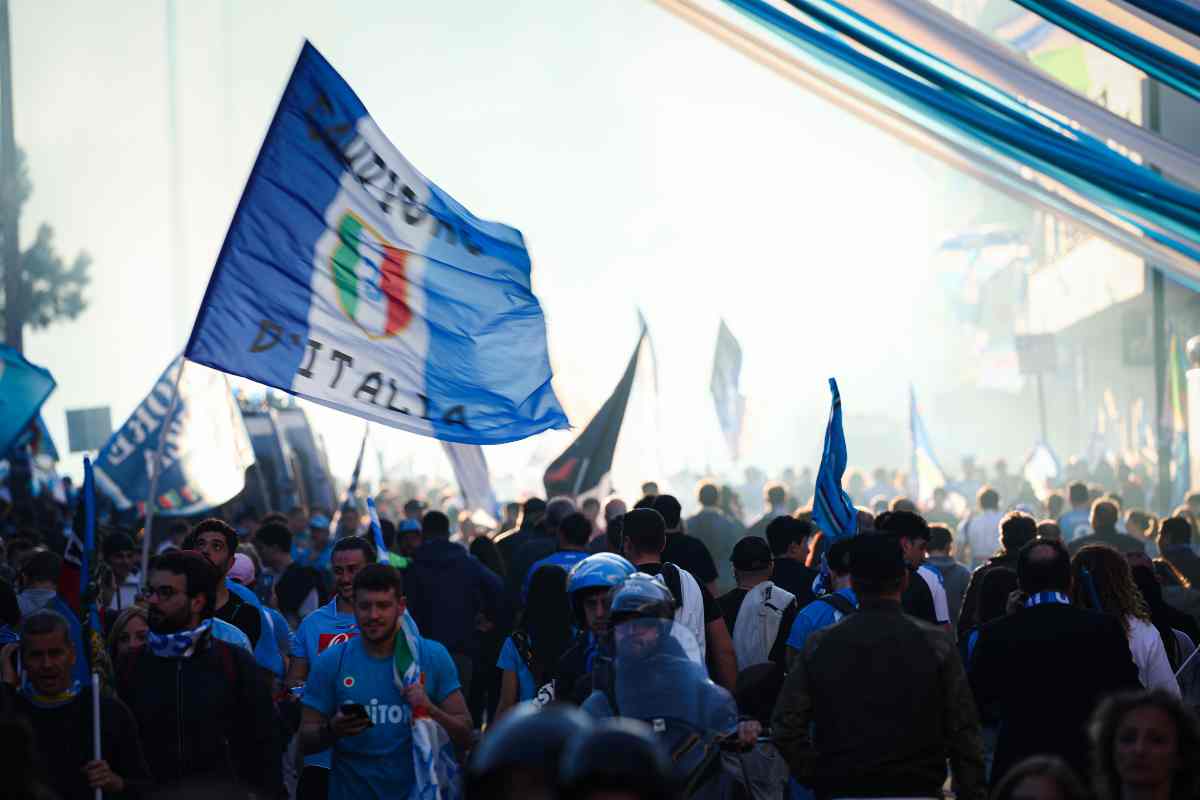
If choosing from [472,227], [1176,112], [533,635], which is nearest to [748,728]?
[533,635]

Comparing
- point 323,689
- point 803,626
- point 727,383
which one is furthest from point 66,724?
point 727,383

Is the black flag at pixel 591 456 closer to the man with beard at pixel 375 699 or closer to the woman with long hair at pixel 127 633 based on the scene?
the woman with long hair at pixel 127 633

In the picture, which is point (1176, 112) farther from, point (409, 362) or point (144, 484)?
point (409, 362)

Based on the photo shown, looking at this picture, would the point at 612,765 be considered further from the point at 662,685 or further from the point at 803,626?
the point at 803,626

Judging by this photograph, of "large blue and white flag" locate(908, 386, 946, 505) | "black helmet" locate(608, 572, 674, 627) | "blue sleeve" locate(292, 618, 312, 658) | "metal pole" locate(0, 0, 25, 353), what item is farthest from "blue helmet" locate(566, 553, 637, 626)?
"metal pole" locate(0, 0, 25, 353)

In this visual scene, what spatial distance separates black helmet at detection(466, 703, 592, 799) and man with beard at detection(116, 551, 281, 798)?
3.25 meters

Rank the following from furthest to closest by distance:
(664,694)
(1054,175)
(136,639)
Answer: (1054,175) → (136,639) → (664,694)

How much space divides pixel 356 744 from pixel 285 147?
3756mm

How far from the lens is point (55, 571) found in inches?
379

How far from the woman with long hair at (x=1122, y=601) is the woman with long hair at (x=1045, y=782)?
3447 mm

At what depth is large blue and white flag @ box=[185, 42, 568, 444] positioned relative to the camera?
878cm

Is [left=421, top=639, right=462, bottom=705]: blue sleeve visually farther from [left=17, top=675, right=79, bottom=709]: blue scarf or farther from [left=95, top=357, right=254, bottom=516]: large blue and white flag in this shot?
[left=95, top=357, right=254, bottom=516]: large blue and white flag

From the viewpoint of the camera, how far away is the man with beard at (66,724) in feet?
19.0

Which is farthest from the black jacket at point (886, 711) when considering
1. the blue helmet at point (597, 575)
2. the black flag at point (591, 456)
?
the black flag at point (591, 456)
